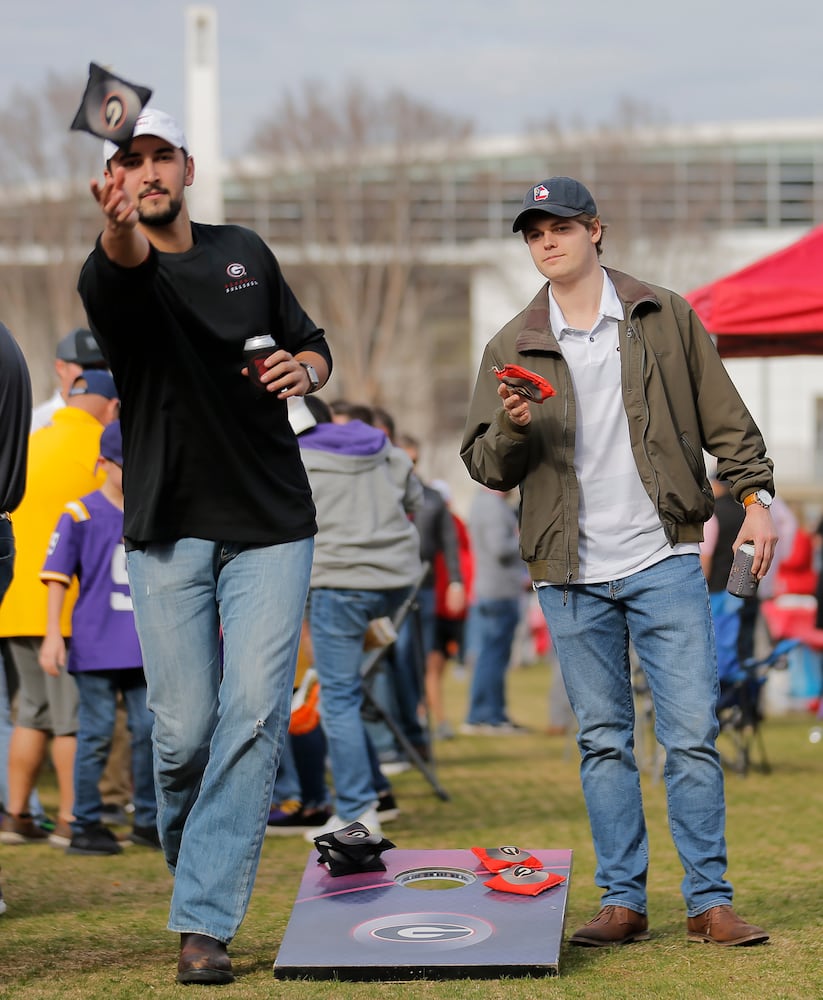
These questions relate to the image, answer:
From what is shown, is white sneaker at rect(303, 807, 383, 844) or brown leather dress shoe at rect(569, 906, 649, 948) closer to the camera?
brown leather dress shoe at rect(569, 906, 649, 948)

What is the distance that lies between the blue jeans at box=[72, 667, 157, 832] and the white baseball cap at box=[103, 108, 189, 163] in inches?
134

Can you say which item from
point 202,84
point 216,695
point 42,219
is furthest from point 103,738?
point 202,84

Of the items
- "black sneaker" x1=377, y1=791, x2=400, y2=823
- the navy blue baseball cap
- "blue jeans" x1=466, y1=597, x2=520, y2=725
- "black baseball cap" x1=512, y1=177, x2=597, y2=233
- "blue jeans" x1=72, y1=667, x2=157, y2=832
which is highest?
"black baseball cap" x1=512, y1=177, x2=597, y2=233

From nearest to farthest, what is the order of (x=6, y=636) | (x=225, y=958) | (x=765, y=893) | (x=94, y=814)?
1. (x=225, y=958)
2. (x=765, y=893)
3. (x=94, y=814)
4. (x=6, y=636)

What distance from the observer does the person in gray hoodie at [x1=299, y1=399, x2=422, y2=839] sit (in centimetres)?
733

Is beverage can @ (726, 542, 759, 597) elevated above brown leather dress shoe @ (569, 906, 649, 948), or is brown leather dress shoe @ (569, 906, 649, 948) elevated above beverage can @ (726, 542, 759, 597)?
beverage can @ (726, 542, 759, 597)

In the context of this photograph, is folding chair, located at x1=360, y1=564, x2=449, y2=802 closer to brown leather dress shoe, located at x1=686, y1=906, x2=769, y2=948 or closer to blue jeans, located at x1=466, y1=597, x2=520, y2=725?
brown leather dress shoe, located at x1=686, y1=906, x2=769, y2=948

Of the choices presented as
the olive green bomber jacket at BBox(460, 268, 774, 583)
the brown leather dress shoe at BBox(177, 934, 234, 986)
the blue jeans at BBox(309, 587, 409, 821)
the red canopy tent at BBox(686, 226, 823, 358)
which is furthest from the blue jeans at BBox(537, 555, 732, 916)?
the red canopy tent at BBox(686, 226, 823, 358)

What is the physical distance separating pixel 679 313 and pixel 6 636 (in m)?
4.11

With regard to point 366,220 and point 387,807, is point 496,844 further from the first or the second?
point 366,220

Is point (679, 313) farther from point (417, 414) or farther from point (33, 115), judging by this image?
point (417, 414)

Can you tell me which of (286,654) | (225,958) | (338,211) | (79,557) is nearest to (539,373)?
(286,654)

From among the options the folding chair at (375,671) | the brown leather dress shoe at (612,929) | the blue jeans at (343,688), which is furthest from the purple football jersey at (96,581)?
the brown leather dress shoe at (612,929)

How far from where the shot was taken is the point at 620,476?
464cm
